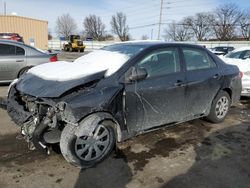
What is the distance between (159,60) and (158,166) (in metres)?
1.60

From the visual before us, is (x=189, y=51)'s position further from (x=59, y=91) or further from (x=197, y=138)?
(x=59, y=91)

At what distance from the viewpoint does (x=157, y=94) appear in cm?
399

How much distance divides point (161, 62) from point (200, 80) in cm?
91

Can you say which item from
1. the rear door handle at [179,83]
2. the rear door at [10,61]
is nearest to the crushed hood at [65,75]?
the rear door handle at [179,83]

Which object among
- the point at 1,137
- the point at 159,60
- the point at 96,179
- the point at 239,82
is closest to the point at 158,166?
the point at 96,179

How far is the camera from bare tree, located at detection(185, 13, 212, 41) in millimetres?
74375

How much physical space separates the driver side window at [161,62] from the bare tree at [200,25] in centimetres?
7533

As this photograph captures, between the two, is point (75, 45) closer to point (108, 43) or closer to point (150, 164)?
point (108, 43)

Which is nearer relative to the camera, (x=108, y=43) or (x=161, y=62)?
(x=161, y=62)

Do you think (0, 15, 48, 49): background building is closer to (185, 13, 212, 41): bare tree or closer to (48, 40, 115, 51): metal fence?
(48, 40, 115, 51): metal fence

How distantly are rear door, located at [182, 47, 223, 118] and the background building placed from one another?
1308 inches

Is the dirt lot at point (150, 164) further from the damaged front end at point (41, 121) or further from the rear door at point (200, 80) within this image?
the rear door at point (200, 80)

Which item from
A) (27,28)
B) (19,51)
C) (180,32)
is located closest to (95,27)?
(180,32)

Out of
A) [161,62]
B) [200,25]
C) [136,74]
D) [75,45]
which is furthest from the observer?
[200,25]
